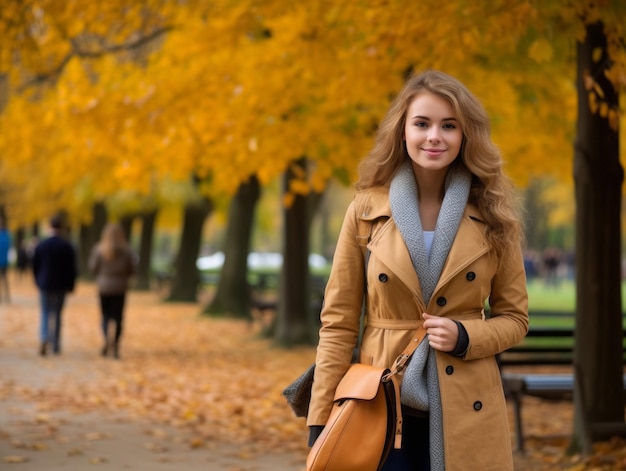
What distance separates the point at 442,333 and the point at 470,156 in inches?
24.4

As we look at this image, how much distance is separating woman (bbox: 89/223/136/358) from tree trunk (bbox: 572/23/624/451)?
8475 mm

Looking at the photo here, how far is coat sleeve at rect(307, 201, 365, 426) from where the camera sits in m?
3.50

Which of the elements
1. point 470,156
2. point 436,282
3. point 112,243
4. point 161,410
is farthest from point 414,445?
point 112,243

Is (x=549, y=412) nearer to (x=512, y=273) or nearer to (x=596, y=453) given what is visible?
(x=596, y=453)

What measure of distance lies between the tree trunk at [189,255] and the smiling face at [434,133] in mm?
27357

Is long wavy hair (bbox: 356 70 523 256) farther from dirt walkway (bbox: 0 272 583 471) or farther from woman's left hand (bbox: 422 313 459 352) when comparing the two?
dirt walkway (bbox: 0 272 583 471)

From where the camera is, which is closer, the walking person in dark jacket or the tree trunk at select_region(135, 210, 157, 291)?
the walking person in dark jacket

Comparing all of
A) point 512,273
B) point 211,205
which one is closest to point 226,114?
point 512,273

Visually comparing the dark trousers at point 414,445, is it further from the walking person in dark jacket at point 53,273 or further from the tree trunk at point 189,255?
the tree trunk at point 189,255

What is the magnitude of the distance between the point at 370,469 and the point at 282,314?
14.6 meters

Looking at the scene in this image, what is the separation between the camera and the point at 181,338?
63.8 feet

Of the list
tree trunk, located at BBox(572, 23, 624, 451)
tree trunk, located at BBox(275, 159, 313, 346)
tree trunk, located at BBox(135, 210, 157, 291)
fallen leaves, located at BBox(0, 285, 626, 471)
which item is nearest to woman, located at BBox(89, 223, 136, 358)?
fallen leaves, located at BBox(0, 285, 626, 471)

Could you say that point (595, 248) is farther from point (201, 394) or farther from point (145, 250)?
point (145, 250)

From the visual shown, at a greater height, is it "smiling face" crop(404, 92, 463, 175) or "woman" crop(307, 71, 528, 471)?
"smiling face" crop(404, 92, 463, 175)
